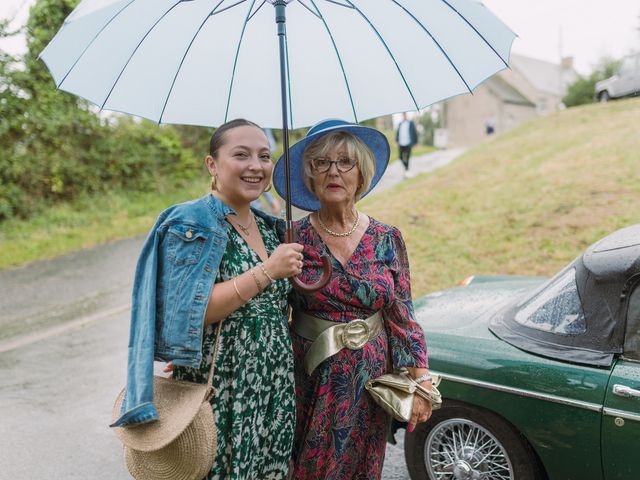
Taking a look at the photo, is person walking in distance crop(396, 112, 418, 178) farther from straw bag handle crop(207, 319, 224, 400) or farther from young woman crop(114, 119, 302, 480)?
straw bag handle crop(207, 319, 224, 400)

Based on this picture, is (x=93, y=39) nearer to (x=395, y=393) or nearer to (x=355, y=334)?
(x=355, y=334)

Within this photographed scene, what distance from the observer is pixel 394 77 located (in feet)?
8.20

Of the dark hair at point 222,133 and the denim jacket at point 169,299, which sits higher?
the dark hair at point 222,133

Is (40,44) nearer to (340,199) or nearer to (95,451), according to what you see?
(95,451)

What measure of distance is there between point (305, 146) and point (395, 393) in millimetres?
1096

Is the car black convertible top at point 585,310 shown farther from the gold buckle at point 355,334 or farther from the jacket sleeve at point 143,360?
the jacket sleeve at point 143,360

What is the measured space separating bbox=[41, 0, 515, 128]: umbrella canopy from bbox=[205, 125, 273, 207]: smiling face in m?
0.40

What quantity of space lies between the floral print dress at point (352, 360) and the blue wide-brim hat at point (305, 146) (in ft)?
0.49

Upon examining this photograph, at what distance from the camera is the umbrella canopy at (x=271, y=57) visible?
228 centimetres

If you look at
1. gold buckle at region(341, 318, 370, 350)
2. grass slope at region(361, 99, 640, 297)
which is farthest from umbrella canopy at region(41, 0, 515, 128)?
grass slope at region(361, 99, 640, 297)

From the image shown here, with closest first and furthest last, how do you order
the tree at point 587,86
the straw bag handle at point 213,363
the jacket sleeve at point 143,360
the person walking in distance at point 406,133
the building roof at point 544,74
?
the jacket sleeve at point 143,360, the straw bag handle at point 213,363, the person walking in distance at point 406,133, the tree at point 587,86, the building roof at point 544,74

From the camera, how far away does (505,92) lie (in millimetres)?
45062

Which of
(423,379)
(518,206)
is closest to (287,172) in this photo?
(423,379)

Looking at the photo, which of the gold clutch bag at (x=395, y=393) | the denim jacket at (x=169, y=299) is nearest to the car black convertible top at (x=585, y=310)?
the gold clutch bag at (x=395, y=393)
